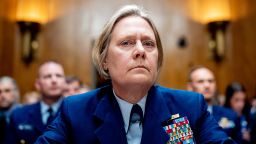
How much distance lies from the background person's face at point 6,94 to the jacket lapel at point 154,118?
366 centimetres

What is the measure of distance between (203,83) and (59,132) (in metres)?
2.77

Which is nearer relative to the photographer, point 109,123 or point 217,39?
point 109,123

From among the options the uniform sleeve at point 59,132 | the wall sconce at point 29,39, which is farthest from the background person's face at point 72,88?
the uniform sleeve at point 59,132

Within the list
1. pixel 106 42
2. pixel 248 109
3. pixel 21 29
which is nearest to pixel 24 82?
pixel 21 29

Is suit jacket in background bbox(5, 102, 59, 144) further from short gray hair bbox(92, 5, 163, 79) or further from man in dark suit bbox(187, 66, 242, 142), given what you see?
short gray hair bbox(92, 5, 163, 79)

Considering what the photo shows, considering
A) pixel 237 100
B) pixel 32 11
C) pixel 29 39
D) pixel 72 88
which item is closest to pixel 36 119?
pixel 72 88

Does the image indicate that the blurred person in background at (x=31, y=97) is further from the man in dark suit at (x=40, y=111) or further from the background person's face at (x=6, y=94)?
the man in dark suit at (x=40, y=111)

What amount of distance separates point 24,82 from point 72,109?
563 cm

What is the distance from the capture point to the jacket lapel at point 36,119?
388 cm

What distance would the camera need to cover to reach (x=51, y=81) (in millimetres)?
4285

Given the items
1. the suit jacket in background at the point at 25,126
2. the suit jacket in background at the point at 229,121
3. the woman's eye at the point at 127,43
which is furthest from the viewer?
the suit jacket in background at the point at 229,121

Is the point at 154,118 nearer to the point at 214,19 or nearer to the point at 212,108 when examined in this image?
the point at 212,108

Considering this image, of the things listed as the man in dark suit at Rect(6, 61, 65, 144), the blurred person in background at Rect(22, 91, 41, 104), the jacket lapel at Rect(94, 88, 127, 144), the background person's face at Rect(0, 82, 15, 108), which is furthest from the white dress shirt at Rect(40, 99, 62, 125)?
the jacket lapel at Rect(94, 88, 127, 144)

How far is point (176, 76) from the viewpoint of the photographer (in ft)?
24.2
